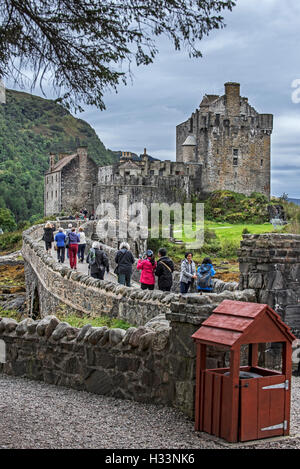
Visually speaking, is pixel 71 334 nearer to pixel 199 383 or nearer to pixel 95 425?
pixel 95 425

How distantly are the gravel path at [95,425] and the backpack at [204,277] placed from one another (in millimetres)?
5246

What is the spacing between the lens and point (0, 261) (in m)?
34.5

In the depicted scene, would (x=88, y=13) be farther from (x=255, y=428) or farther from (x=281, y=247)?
(x=255, y=428)

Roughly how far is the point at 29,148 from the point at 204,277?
466 ft

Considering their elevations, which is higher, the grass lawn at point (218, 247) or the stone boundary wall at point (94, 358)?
the stone boundary wall at point (94, 358)

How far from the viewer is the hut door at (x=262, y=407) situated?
19.4 feet

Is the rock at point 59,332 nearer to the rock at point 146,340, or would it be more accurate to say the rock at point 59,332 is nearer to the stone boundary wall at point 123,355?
the stone boundary wall at point 123,355

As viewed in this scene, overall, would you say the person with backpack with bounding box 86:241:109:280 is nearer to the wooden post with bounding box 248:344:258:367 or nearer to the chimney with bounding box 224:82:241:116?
the wooden post with bounding box 248:344:258:367

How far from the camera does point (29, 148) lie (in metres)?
150

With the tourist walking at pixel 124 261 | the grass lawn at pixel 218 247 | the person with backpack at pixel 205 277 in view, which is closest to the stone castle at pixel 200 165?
the grass lawn at pixel 218 247

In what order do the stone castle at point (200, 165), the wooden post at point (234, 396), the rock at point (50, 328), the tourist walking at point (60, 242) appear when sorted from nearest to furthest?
the wooden post at point (234, 396), the rock at point (50, 328), the tourist walking at point (60, 242), the stone castle at point (200, 165)

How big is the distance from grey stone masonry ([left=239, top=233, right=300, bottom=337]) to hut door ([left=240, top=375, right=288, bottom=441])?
385cm
